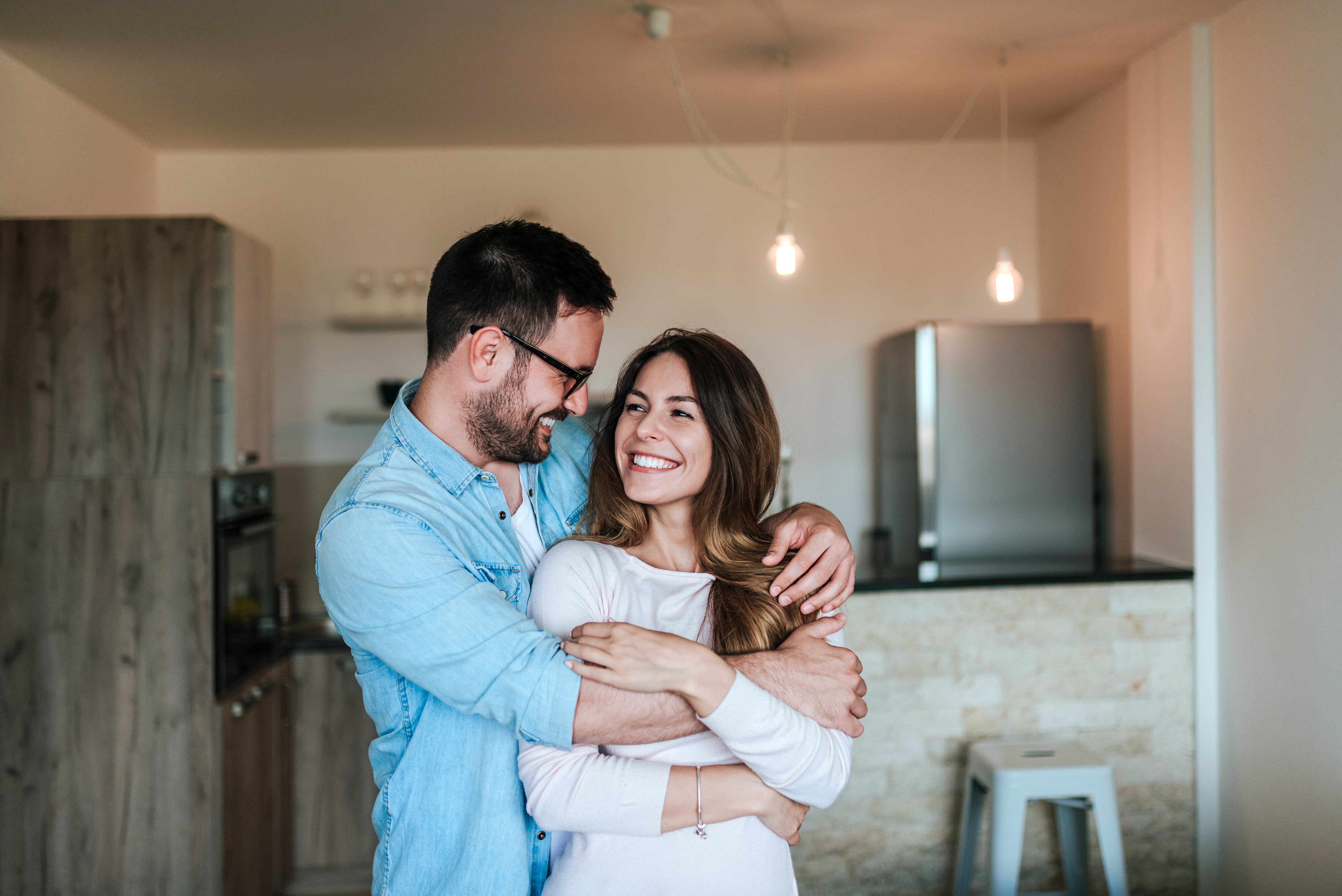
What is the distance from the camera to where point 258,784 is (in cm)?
312

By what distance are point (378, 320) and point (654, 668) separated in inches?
120

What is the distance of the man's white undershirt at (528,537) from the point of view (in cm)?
160

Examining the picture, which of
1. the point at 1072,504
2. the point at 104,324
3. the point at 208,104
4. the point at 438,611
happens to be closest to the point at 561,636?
the point at 438,611

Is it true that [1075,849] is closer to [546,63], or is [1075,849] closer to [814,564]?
[814,564]

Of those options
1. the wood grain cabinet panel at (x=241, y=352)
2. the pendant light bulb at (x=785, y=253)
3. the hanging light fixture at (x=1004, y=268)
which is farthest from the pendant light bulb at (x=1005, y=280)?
the wood grain cabinet panel at (x=241, y=352)

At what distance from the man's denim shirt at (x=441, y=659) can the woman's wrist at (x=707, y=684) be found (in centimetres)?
15

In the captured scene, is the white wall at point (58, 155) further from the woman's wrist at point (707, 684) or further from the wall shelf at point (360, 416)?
the woman's wrist at point (707, 684)

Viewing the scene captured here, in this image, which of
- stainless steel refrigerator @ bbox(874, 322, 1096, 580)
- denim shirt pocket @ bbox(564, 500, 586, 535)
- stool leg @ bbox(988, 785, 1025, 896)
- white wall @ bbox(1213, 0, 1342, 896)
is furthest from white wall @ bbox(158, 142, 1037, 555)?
denim shirt pocket @ bbox(564, 500, 586, 535)

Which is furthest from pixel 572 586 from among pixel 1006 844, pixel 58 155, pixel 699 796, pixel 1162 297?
pixel 58 155

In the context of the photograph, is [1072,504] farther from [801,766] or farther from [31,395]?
[31,395]

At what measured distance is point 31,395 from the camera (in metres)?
2.70

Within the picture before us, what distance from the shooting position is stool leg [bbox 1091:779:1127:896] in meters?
2.52

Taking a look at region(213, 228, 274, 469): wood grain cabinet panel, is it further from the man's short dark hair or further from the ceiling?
the man's short dark hair

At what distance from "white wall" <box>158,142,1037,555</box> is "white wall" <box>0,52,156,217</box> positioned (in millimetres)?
365
